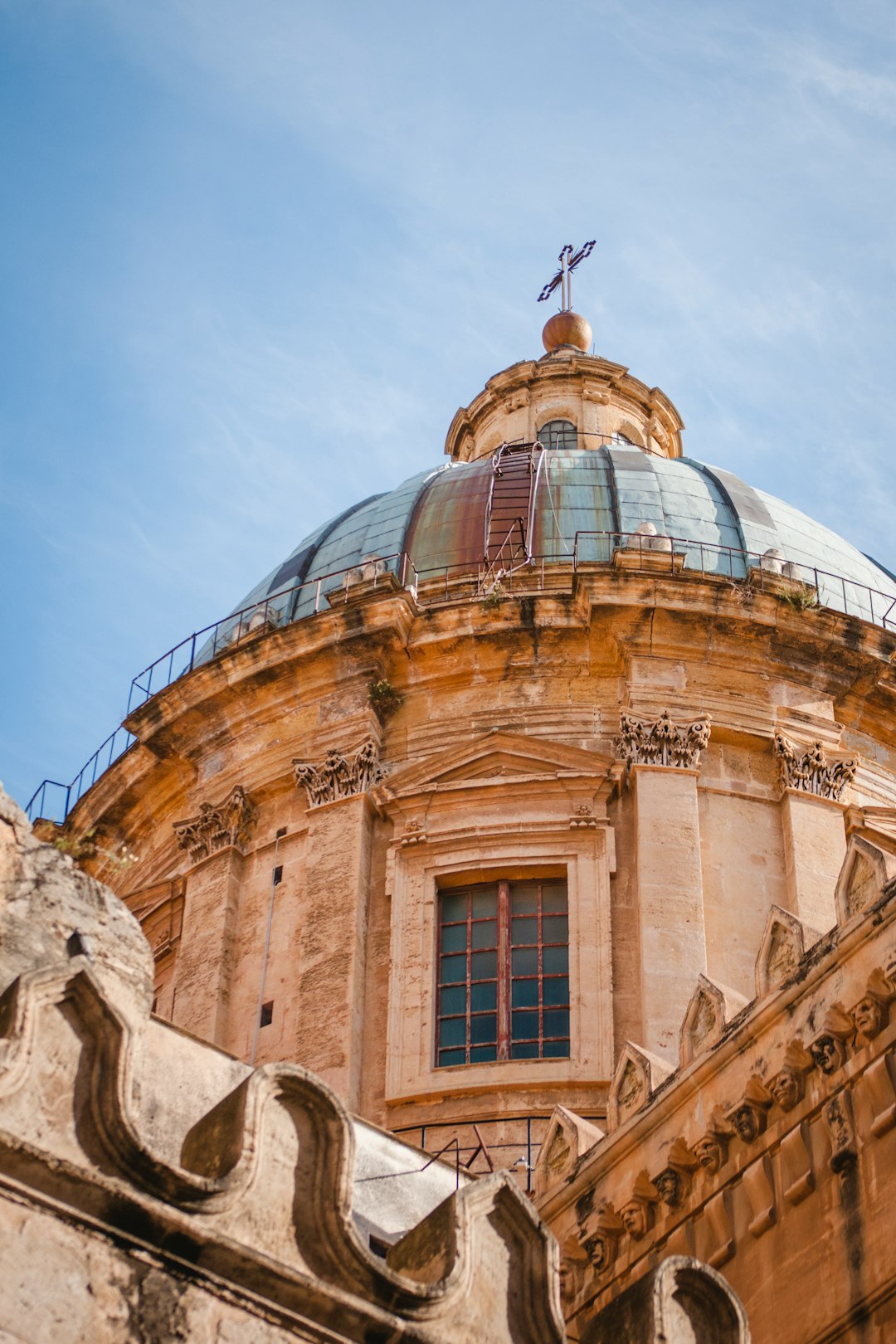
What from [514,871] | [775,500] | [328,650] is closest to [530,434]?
[775,500]

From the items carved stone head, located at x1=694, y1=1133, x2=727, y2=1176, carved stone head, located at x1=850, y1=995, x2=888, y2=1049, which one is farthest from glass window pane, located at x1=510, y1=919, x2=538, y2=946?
carved stone head, located at x1=850, y1=995, x2=888, y2=1049

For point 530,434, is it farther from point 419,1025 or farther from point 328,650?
point 419,1025

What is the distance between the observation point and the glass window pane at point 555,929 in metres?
26.8

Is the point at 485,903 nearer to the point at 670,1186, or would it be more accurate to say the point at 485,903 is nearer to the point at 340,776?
the point at 340,776

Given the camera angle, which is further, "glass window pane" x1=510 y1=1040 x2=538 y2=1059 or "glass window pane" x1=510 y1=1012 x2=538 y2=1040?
"glass window pane" x1=510 y1=1012 x2=538 y2=1040

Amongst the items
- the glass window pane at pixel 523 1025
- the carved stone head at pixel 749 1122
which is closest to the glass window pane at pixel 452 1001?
the glass window pane at pixel 523 1025

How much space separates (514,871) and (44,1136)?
18180 mm

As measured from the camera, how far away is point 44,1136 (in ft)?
30.6

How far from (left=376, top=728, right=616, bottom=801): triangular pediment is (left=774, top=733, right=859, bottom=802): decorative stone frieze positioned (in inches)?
94.0

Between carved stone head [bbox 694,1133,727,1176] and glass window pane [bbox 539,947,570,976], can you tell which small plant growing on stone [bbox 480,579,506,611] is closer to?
glass window pane [bbox 539,947,570,976]

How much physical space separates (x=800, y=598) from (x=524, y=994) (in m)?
7.25

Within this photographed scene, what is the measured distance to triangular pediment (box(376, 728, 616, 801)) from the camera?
27875mm

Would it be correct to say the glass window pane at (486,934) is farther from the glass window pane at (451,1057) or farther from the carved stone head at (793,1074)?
the carved stone head at (793,1074)

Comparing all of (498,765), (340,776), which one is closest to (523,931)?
(498,765)
